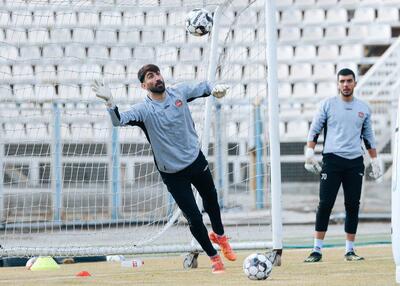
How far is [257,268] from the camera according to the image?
26.7ft

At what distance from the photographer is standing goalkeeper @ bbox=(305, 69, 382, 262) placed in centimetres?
1040

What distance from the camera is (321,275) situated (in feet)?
27.8

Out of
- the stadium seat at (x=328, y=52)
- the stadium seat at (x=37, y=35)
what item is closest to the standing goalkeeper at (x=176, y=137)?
the stadium seat at (x=37, y=35)

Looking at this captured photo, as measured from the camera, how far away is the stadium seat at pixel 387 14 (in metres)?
24.7

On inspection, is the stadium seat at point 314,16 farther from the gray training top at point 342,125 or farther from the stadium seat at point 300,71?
the gray training top at point 342,125

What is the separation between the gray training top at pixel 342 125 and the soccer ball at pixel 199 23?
1.50 meters

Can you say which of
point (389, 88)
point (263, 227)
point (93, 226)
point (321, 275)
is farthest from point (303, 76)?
point (321, 275)

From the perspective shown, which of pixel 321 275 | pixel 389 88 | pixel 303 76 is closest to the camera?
pixel 321 275

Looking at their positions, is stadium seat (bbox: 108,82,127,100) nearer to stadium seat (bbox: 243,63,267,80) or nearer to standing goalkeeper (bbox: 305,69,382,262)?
stadium seat (bbox: 243,63,267,80)

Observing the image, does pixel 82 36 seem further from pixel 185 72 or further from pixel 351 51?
pixel 351 51

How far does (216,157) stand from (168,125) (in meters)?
8.70

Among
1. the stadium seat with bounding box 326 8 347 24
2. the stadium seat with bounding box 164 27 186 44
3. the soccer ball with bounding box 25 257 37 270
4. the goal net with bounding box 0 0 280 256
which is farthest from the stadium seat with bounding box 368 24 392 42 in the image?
the soccer ball with bounding box 25 257 37 270

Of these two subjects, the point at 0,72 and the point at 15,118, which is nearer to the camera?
the point at 0,72

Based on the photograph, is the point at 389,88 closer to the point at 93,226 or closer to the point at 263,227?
Result: the point at 263,227
